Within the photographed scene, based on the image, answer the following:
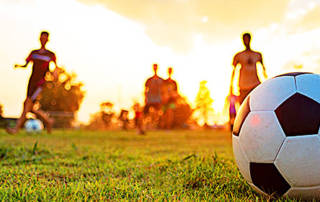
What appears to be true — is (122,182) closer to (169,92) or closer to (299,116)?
(299,116)

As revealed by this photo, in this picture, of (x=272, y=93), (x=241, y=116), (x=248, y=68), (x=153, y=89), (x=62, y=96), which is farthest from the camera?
(x=62, y=96)

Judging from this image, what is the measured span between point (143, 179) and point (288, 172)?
1.41m

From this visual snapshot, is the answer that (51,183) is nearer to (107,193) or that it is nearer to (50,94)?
(107,193)

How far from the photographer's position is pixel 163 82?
38.4ft

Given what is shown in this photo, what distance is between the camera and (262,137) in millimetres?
1846

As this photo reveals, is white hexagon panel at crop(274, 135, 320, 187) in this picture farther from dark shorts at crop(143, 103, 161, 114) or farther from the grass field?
dark shorts at crop(143, 103, 161, 114)

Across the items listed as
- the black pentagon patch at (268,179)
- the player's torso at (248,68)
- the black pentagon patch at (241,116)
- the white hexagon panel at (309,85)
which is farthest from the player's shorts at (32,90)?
the white hexagon panel at (309,85)

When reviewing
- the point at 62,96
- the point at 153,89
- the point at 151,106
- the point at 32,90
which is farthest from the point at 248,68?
the point at 62,96

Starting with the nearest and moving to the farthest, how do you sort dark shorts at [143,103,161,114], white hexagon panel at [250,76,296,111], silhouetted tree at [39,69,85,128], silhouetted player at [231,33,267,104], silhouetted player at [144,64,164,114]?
1. white hexagon panel at [250,76,296,111]
2. silhouetted player at [231,33,267,104]
3. silhouetted player at [144,64,164,114]
4. dark shorts at [143,103,161,114]
5. silhouetted tree at [39,69,85,128]

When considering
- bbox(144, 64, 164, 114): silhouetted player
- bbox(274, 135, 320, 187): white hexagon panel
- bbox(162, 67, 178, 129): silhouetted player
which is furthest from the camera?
bbox(162, 67, 178, 129): silhouetted player

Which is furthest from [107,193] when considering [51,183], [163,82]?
[163,82]

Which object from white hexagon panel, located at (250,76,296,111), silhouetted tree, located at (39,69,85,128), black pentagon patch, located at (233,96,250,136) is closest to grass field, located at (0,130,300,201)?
black pentagon patch, located at (233,96,250,136)

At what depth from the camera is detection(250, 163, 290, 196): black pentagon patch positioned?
181cm

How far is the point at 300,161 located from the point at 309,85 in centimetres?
58
